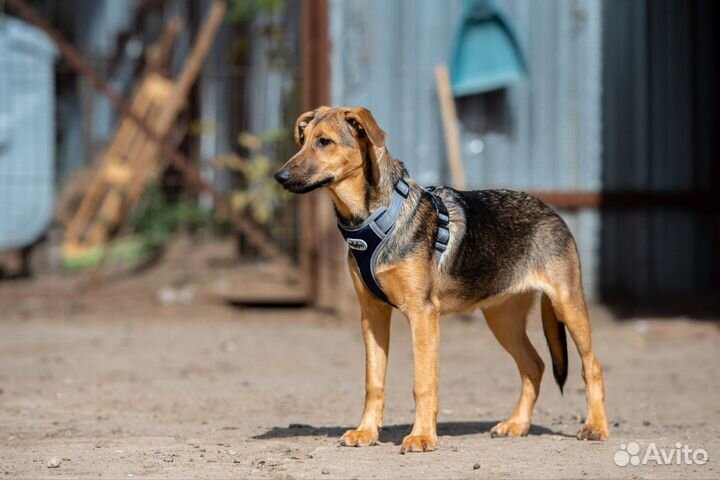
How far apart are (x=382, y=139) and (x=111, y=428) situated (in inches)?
91.5

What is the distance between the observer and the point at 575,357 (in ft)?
30.7

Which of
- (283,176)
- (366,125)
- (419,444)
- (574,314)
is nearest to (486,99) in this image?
(574,314)

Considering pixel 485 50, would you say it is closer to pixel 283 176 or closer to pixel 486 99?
pixel 486 99

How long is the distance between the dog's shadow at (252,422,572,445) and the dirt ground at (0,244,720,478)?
0.06ft

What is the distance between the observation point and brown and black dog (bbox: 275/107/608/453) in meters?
5.45

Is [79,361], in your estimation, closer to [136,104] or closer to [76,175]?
[136,104]

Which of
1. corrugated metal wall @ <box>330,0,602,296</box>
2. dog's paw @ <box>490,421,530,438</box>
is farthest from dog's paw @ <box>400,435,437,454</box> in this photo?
corrugated metal wall @ <box>330,0,602,296</box>

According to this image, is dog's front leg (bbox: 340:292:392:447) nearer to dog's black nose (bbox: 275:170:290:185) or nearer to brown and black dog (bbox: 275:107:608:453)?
brown and black dog (bbox: 275:107:608:453)

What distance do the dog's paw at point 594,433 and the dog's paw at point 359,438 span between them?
1.14 meters

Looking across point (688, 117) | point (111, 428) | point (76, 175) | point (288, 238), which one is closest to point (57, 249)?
point (76, 175)

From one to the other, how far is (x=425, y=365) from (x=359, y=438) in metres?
0.49

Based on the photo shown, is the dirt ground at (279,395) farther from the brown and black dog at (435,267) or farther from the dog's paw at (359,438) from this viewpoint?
the brown and black dog at (435,267)

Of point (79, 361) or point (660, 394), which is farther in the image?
point (79, 361)

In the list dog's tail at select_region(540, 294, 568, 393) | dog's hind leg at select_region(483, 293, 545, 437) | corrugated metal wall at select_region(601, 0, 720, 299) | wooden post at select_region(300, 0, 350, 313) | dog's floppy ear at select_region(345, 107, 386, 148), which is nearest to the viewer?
dog's floppy ear at select_region(345, 107, 386, 148)
